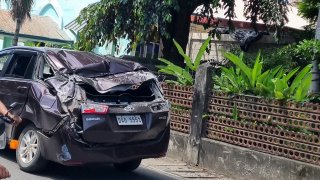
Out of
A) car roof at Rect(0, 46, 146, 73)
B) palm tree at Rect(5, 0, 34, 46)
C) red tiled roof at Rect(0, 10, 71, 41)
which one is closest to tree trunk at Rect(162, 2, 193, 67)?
car roof at Rect(0, 46, 146, 73)

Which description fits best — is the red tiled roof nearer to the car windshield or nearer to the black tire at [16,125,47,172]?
the car windshield

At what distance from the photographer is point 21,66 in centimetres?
767

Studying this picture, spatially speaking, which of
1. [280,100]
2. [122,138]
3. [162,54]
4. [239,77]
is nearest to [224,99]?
[239,77]

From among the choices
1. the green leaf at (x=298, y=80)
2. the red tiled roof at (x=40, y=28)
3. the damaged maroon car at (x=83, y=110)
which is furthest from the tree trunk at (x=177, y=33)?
the red tiled roof at (x=40, y=28)

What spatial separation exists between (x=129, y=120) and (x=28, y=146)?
1463 millimetres

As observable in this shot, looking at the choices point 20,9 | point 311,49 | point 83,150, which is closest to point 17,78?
point 83,150

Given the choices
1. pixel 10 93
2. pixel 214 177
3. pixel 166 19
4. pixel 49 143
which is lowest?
pixel 214 177

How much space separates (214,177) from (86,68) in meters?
2.71

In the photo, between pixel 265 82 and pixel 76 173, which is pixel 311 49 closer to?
pixel 265 82

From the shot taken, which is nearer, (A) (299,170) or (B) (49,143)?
(B) (49,143)

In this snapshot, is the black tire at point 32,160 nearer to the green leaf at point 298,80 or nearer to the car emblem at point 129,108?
the car emblem at point 129,108

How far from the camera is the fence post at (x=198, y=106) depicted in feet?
28.9

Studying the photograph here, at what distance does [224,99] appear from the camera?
849 cm

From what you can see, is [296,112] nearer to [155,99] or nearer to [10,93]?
[155,99]
